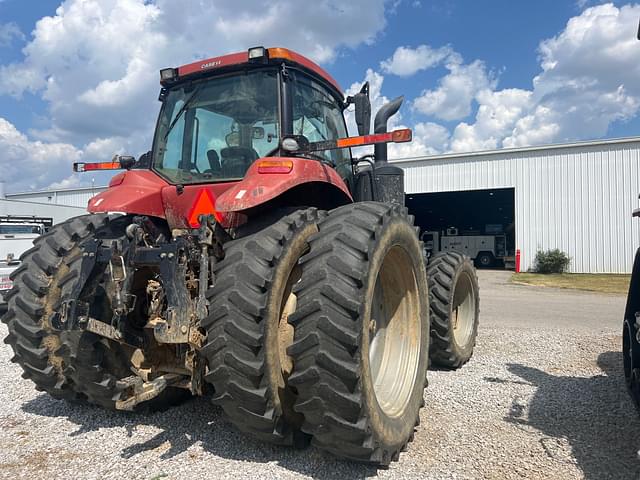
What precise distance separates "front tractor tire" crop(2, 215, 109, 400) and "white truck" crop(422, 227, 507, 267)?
26135 millimetres

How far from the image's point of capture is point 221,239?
10.3 feet

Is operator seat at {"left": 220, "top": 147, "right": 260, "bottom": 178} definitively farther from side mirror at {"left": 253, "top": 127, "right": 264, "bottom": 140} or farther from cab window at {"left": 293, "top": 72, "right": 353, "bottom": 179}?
cab window at {"left": 293, "top": 72, "right": 353, "bottom": 179}

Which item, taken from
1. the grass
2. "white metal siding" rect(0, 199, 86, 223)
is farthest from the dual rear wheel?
"white metal siding" rect(0, 199, 86, 223)

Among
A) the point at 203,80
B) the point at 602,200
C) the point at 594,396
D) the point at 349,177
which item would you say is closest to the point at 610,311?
the point at 594,396

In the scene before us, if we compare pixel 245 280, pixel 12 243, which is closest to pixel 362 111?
pixel 245 280

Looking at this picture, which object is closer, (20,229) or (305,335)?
(305,335)

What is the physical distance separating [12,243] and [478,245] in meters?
25.1

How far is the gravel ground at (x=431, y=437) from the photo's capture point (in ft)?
9.78

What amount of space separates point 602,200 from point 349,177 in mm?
21357

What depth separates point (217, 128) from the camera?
405 centimetres

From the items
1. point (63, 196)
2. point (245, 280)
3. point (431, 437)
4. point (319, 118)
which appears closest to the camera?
point (245, 280)

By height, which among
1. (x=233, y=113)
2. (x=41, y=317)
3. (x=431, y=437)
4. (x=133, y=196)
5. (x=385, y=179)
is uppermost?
(x=233, y=113)

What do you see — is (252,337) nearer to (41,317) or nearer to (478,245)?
(41,317)

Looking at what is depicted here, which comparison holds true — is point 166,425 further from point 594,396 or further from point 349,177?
point 594,396
